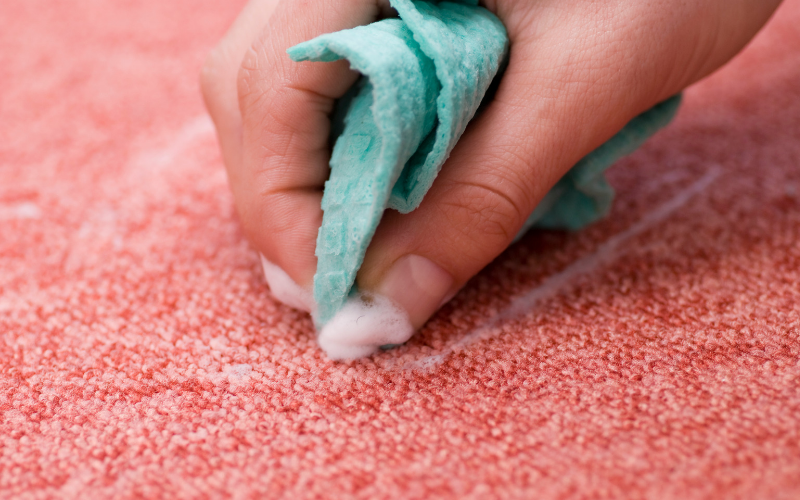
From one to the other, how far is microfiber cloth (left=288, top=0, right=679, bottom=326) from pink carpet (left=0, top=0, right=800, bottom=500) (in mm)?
86

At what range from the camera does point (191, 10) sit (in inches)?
39.8

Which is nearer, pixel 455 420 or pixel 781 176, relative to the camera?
pixel 455 420

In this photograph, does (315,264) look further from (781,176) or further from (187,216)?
(781,176)

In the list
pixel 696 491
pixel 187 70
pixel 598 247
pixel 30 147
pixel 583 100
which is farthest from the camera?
pixel 187 70

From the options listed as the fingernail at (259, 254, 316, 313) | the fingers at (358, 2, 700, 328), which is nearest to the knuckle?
the fingers at (358, 2, 700, 328)

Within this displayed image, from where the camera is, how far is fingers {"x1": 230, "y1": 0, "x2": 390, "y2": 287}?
1.28ft

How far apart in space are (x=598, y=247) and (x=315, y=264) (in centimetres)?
26

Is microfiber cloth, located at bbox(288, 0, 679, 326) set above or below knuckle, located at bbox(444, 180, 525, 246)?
above

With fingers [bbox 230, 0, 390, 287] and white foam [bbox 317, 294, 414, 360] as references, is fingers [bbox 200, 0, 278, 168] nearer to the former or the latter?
fingers [bbox 230, 0, 390, 287]

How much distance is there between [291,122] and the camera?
40cm

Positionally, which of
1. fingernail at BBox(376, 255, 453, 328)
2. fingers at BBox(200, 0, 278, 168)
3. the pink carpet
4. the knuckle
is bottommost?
the pink carpet

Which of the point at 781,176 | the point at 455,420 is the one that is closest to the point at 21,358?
the point at 455,420

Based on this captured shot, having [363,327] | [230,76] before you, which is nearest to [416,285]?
[363,327]

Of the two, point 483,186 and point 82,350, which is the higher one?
point 483,186
